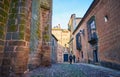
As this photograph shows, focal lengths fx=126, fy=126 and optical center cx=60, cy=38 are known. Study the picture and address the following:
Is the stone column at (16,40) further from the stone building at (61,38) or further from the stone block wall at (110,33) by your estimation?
the stone building at (61,38)

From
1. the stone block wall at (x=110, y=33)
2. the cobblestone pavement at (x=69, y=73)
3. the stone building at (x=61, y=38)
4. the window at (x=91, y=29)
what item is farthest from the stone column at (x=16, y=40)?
the stone building at (x=61, y=38)

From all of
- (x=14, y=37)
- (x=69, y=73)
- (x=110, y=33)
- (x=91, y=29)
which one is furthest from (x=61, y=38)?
(x=14, y=37)

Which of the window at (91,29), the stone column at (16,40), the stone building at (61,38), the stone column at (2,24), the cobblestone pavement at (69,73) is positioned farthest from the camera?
the stone building at (61,38)

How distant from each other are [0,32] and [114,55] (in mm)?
6876

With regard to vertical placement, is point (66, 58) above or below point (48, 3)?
below

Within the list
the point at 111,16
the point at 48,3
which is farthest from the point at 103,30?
the point at 48,3

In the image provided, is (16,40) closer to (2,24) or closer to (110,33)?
(2,24)

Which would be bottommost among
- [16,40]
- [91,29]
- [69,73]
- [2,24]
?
[69,73]

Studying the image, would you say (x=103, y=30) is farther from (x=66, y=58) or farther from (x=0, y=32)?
(x=66, y=58)

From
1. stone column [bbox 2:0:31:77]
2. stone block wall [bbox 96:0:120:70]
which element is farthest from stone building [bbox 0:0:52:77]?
stone block wall [bbox 96:0:120:70]

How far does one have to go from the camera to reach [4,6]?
4160 millimetres

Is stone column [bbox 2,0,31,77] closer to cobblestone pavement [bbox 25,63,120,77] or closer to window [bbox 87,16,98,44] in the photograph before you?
cobblestone pavement [bbox 25,63,120,77]

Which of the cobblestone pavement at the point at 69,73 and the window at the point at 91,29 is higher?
the window at the point at 91,29

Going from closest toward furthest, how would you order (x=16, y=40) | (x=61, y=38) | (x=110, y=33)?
(x=16, y=40)
(x=110, y=33)
(x=61, y=38)
